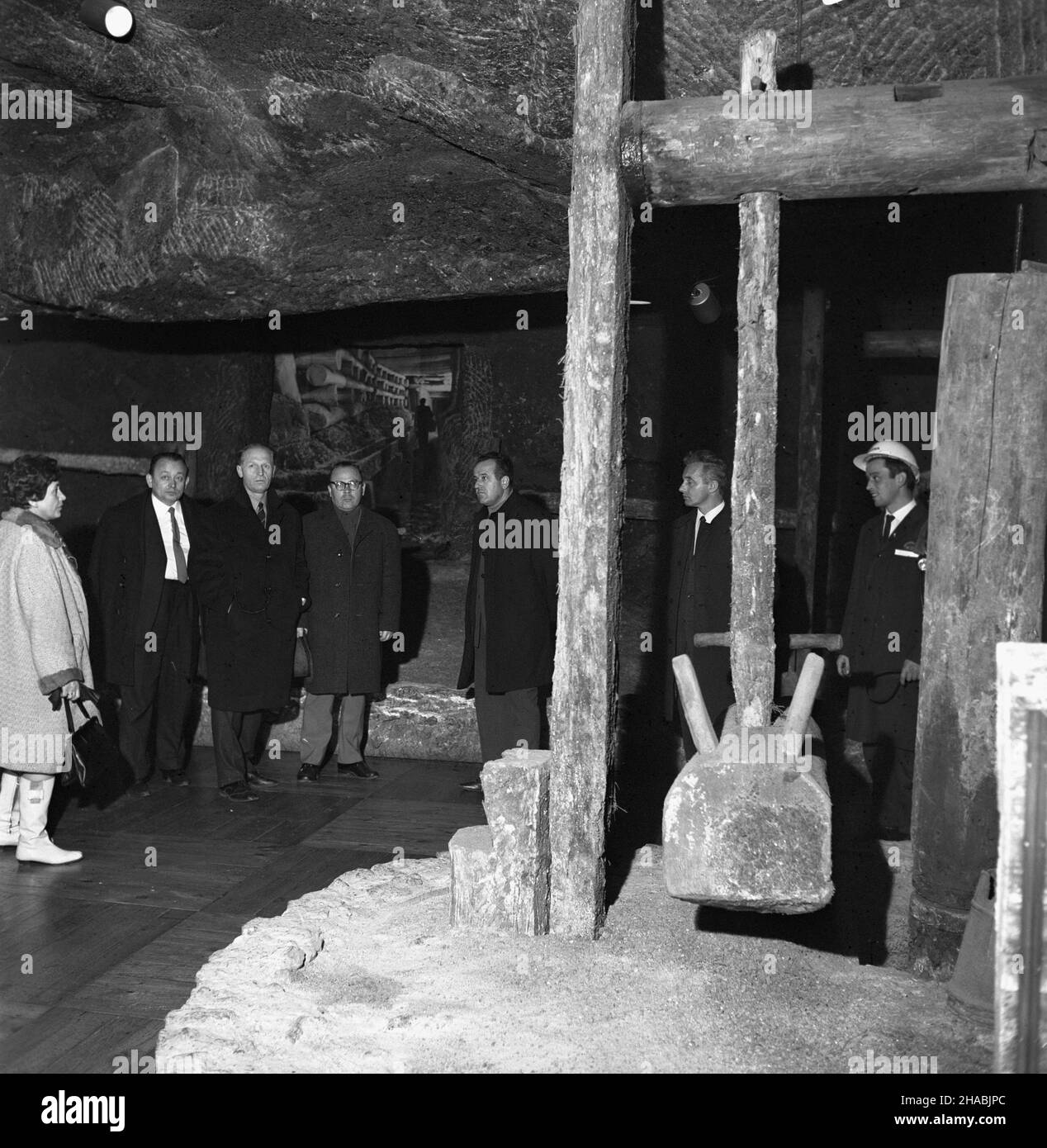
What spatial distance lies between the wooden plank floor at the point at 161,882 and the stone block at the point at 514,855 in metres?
0.98

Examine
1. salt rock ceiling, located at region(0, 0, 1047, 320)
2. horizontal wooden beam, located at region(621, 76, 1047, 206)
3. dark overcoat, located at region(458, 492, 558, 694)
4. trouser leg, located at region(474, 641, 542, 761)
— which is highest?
salt rock ceiling, located at region(0, 0, 1047, 320)

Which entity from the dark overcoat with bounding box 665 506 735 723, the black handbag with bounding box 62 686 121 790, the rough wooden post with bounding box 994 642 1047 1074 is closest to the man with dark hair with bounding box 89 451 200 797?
the black handbag with bounding box 62 686 121 790

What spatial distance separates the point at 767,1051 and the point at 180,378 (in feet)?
20.7

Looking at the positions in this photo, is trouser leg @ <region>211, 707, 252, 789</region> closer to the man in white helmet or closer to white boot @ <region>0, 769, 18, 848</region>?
white boot @ <region>0, 769, 18, 848</region>

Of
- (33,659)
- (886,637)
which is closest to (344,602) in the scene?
(33,659)

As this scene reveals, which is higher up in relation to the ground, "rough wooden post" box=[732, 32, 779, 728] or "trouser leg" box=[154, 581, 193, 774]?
"rough wooden post" box=[732, 32, 779, 728]

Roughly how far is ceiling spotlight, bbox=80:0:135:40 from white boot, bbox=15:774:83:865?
10.8 ft

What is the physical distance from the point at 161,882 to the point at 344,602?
1992 mm

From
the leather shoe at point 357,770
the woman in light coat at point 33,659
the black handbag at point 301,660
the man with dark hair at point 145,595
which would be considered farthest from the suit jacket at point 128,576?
the leather shoe at point 357,770

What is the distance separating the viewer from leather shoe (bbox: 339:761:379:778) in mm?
6609

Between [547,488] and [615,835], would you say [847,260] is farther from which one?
[615,835]

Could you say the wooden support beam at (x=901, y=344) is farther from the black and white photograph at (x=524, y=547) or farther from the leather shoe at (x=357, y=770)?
the leather shoe at (x=357, y=770)

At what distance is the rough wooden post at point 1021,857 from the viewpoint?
2633mm

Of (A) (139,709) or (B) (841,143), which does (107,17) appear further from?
(B) (841,143)
